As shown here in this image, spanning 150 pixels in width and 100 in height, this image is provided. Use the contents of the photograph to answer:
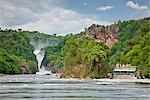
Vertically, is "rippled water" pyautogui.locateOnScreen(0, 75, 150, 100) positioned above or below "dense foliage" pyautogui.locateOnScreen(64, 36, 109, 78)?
below

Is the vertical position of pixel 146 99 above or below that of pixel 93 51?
below

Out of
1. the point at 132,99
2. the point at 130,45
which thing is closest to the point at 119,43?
the point at 130,45

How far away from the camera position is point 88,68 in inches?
4818

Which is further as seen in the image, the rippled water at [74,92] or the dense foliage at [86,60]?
the dense foliage at [86,60]

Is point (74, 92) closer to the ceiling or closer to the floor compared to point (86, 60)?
closer to the floor

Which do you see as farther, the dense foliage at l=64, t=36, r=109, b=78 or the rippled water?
the dense foliage at l=64, t=36, r=109, b=78

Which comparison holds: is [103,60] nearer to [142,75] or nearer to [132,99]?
[142,75]

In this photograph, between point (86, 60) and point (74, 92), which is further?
point (86, 60)

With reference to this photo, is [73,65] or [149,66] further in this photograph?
[73,65]

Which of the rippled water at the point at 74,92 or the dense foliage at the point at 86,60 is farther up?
the dense foliage at the point at 86,60

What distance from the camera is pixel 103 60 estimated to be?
121688mm

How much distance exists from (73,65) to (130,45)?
38.2 meters

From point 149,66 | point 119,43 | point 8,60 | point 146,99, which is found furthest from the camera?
point 119,43

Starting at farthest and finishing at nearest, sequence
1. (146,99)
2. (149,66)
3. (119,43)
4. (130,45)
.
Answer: (119,43) < (130,45) < (149,66) < (146,99)
